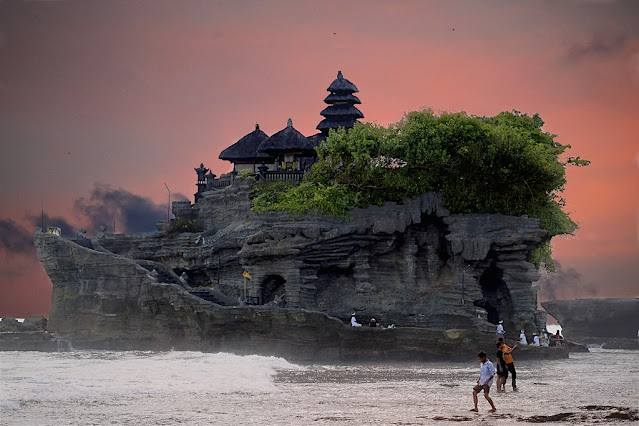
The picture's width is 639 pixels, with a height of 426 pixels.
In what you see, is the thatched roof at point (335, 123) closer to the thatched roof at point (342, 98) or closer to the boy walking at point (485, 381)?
the thatched roof at point (342, 98)

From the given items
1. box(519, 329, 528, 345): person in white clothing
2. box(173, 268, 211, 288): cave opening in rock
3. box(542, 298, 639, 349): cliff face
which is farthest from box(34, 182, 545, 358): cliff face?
box(542, 298, 639, 349): cliff face

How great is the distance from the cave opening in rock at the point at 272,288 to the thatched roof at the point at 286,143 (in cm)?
798

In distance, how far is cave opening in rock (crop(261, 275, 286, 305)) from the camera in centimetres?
4869

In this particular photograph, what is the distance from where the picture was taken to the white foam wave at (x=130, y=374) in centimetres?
3056

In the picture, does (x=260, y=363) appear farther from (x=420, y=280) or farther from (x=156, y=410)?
(x=156, y=410)

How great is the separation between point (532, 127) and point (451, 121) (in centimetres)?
643

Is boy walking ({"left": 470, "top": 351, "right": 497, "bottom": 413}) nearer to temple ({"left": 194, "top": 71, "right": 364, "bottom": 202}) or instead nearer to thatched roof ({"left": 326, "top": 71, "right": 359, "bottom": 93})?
temple ({"left": 194, "top": 71, "right": 364, "bottom": 202})

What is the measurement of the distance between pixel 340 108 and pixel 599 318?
79.6 feet

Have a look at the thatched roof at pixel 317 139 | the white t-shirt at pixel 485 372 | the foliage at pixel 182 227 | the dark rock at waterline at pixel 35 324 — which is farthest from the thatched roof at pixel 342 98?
the white t-shirt at pixel 485 372

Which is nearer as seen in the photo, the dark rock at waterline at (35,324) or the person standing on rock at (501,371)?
the person standing on rock at (501,371)

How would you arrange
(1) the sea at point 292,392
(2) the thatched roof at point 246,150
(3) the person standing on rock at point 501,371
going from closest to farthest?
1. (1) the sea at point 292,392
2. (3) the person standing on rock at point 501,371
3. (2) the thatched roof at point 246,150

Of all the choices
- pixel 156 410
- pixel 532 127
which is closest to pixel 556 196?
pixel 532 127

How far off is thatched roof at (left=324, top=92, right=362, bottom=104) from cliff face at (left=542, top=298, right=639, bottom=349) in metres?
22.3

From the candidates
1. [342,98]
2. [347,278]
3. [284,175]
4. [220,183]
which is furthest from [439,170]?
[220,183]
